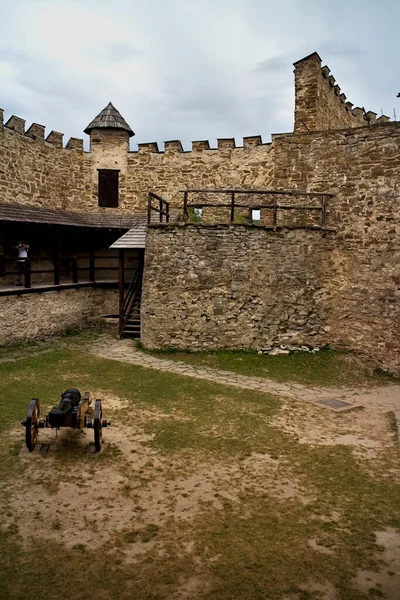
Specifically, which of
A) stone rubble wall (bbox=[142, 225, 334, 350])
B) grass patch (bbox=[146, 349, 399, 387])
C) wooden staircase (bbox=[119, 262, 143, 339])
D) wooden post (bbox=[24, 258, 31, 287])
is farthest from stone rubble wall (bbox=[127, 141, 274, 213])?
grass patch (bbox=[146, 349, 399, 387])

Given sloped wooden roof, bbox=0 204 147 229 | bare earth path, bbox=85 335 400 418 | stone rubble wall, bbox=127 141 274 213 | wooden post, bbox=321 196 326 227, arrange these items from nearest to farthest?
bare earth path, bbox=85 335 400 418 → wooden post, bbox=321 196 326 227 → sloped wooden roof, bbox=0 204 147 229 → stone rubble wall, bbox=127 141 274 213

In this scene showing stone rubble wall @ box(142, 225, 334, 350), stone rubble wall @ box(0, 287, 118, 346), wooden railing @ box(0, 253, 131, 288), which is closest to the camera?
stone rubble wall @ box(142, 225, 334, 350)

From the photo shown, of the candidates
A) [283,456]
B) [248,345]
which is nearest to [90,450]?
[283,456]

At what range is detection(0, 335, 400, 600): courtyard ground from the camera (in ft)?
13.6

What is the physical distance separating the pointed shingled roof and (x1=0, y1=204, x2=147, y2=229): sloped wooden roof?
3.40 meters

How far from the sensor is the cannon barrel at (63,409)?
641 centimetres

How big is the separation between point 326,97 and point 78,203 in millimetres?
10107

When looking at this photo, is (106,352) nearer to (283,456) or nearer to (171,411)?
(171,411)

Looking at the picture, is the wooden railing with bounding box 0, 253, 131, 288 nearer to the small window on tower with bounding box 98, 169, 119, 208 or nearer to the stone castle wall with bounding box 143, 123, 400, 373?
the small window on tower with bounding box 98, 169, 119, 208

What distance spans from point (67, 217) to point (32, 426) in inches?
459

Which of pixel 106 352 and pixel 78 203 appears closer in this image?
pixel 106 352

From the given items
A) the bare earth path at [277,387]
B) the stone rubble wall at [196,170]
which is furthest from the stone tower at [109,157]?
the bare earth path at [277,387]

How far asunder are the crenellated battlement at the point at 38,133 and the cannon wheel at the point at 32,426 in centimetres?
1223

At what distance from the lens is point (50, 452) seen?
22.1 ft
